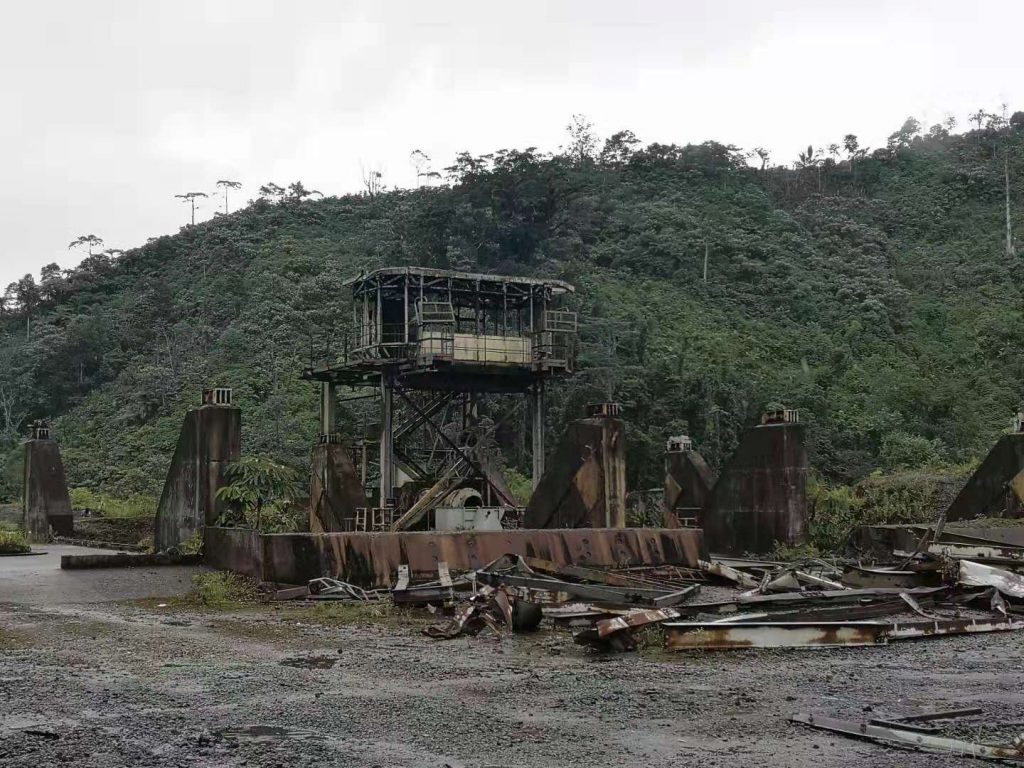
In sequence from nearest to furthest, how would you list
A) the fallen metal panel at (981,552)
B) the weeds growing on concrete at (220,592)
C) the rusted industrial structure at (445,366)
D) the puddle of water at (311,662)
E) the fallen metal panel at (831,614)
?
the puddle of water at (311,662), the fallen metal panel at (831,614), the weeds growing on concrete at (220,592), the fallen metal panel at (981,552), the rusted industrial structure at (445,366)

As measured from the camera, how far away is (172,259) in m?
85.4

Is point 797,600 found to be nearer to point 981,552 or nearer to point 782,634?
point 782,634

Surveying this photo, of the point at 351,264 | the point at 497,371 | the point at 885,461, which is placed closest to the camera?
the point at 497,371

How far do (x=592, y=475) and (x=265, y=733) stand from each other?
13.7 m

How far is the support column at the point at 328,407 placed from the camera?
3241 centimetres

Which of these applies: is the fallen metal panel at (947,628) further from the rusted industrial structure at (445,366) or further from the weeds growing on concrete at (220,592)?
the rusted industrial structure at (445,366)

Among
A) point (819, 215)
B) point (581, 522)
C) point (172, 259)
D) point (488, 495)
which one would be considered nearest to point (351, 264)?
point (172, 259)

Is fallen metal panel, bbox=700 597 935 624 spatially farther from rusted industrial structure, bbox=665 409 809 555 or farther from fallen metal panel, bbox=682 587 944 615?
rusted industrial structure, bbox=665 409 809 555

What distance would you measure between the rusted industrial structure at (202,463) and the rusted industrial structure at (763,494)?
919 centimetres

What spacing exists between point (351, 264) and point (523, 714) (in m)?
65.0

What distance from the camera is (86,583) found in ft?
53.1

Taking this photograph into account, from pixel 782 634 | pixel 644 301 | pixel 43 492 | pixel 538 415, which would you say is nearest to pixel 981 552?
pixel 782 634

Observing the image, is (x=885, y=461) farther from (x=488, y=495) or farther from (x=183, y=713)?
(x=183, y=713)

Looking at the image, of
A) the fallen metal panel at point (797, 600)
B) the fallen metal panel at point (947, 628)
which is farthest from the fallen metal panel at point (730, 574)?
the fallen metal panel at point (947, 628)
